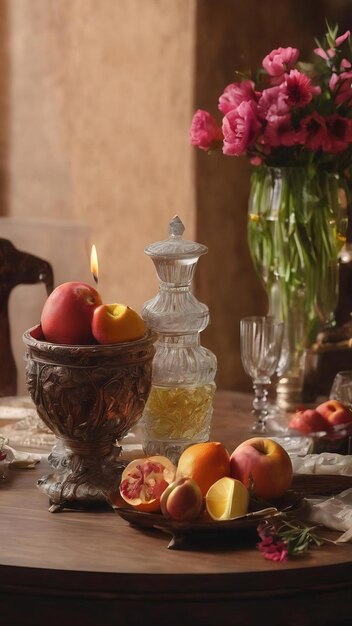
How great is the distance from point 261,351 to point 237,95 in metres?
0.46

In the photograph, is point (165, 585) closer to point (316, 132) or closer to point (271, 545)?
point (271, 545)

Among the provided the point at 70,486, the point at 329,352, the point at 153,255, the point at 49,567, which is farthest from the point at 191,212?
the point at 49,567

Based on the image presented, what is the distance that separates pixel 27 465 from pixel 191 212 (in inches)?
66.2

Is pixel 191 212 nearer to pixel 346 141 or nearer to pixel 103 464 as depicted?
A: pixel 346 141

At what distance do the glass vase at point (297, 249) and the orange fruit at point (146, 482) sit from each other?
683 mm

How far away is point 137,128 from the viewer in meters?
3.35

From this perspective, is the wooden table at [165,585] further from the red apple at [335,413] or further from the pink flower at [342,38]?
the pink flower at [342,38]

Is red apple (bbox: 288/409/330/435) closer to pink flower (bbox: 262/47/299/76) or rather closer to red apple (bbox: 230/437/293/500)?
red apple (bbox: 230/437/293/500)

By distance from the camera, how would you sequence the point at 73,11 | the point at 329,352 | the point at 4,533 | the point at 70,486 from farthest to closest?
the point at 73,11 < the point at 329,352 < the point at 70,486 < the point at 4,533

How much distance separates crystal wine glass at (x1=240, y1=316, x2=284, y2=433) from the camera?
74.5 inches

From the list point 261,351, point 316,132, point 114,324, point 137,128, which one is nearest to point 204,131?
point 316,132

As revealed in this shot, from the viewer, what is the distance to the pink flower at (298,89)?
1.93 meters

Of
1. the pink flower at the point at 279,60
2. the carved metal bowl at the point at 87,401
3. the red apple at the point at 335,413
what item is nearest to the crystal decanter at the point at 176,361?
the carved metal bowl at the point at 87,401

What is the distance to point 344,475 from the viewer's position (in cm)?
157
